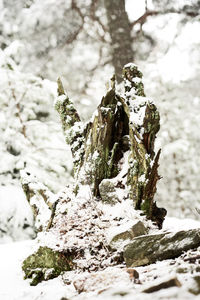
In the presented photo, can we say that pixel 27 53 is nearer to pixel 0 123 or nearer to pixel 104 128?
pixel 0 123

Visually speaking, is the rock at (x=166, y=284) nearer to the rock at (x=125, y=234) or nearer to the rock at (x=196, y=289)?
the rock at (x=196, y=289)

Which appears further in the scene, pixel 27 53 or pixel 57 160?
pixel 57 160

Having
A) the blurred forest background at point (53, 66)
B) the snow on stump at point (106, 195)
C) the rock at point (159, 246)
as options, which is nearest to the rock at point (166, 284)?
the rock at point (159, 246)

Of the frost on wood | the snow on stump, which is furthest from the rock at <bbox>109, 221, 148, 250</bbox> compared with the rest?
the frost on wood

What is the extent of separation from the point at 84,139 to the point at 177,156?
712cm

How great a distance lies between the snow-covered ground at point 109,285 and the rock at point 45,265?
0.09 meters

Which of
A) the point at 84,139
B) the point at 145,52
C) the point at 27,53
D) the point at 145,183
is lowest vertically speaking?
the point at 145,183

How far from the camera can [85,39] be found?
630 centimetres

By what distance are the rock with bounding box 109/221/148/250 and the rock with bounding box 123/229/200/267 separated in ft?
0.95

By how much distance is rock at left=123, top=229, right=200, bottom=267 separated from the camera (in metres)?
2.17

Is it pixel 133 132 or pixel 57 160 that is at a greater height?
pixel 57 160

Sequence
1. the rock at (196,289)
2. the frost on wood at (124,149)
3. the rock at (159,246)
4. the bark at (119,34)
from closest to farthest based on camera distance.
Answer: the rock at (196,289)
the rock at (159,246)
the frost on wood at (124,149)
the bark at (119,34)

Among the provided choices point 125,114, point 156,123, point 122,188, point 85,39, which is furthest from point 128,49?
point 122,188

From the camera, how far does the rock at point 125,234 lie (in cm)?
268
